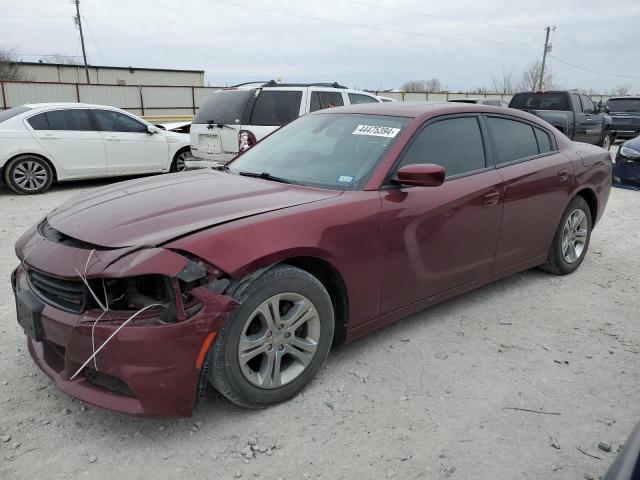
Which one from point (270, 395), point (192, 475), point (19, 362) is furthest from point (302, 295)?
point (19, 362)

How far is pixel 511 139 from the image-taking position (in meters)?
4.18

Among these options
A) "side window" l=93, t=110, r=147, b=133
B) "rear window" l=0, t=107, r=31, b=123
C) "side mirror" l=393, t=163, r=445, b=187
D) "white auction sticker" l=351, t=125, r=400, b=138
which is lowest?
"side window" l=93, t=110, r=147, b=133

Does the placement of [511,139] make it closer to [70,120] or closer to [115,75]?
[70,120]

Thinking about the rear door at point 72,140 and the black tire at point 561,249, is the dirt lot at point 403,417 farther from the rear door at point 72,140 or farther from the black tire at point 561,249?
the rear door at point 72,140

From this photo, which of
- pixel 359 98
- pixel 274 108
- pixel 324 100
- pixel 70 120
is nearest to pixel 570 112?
pixel 359 98

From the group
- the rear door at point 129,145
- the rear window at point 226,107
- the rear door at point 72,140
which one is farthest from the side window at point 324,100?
the rear door at point 72,140

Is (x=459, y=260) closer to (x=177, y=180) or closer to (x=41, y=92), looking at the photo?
(x=177, y=180)

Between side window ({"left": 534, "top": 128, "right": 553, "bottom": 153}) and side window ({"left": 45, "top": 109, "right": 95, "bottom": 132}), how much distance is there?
24.2 feet

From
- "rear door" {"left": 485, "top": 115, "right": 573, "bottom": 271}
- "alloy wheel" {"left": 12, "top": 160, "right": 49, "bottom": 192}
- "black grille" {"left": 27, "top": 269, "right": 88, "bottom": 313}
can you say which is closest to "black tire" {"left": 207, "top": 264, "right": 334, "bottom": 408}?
"black grille" {"left": 27, "top": 269, "right": 88, "bottom": 313}

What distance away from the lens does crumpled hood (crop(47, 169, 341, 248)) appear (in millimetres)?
2529

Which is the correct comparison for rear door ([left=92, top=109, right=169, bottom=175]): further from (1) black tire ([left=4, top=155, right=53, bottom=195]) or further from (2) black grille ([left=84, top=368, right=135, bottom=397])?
(2) black grille ([left=84, top=368, right=135, bottom=397])

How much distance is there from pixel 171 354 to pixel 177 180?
5.02ft

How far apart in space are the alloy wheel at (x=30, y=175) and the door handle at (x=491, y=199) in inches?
295

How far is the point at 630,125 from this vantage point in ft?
57.7
